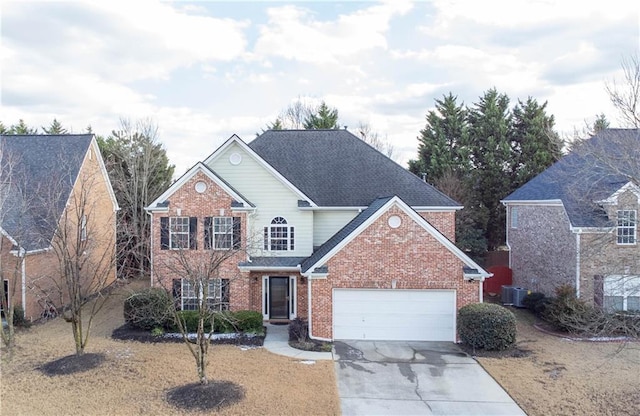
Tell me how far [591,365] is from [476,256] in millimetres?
17648

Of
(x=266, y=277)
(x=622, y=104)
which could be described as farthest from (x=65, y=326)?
(x=622, y=104)

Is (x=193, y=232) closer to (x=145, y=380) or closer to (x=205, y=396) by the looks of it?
(x=145, y=380)

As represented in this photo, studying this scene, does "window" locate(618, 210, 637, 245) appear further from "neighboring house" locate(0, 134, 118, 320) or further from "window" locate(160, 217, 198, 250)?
"neighboring house" locate(0, 134, 118, 320)

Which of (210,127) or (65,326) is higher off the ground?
(210,127)

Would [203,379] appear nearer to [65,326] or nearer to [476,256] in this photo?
[65,326]

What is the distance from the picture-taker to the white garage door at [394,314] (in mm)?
16172

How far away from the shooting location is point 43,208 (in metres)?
18.2

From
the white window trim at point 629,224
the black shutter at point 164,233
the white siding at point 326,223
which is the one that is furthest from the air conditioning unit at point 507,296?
the black shutter at point 164,233

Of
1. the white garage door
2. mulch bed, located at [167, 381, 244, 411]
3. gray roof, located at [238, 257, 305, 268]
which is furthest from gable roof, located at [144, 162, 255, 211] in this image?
mulch bed, located at [167, 381, 244, 411]

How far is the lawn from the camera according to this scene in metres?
10.5

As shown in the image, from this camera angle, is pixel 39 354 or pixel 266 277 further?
pixel 266 277

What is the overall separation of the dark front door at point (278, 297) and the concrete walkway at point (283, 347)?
1244mm

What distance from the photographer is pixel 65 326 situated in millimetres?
17875

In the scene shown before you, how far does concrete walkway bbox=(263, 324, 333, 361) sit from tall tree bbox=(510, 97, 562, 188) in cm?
2395
